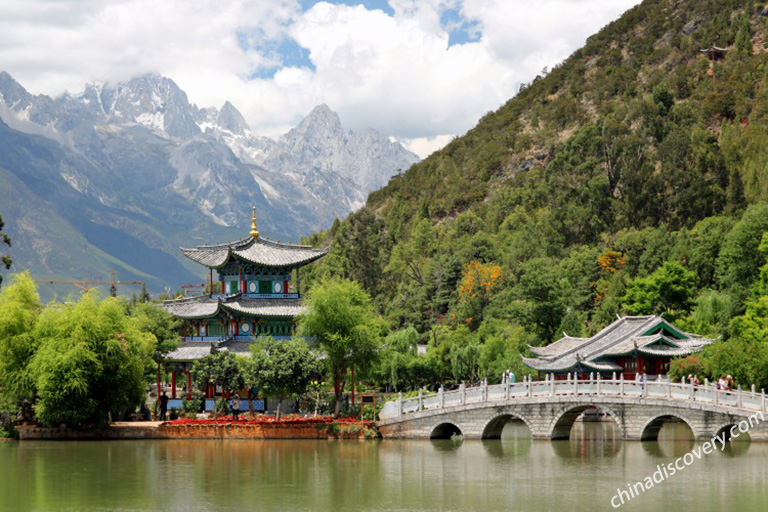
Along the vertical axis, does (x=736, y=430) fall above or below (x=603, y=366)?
below

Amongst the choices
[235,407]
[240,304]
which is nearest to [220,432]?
[235,407]

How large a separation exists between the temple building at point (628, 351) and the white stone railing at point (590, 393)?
332 inches

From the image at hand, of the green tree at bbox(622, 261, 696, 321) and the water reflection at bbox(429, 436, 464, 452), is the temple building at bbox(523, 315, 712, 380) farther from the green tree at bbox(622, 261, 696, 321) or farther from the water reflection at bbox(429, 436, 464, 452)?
the water reflection at bbox(429, 436, 464, 452)

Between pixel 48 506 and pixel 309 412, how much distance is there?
2174 cm

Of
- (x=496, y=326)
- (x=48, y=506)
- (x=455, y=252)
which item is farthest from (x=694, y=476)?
(x=455, y=252)

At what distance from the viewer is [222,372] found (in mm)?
46031

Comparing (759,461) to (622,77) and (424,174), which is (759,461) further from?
(424,174)

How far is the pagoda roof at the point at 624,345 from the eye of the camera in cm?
5139

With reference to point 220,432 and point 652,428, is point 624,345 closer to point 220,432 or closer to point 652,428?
point 652,428

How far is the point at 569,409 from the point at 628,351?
1017 cm

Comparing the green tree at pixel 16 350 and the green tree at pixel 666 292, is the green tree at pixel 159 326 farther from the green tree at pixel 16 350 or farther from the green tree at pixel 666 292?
the green tree at pixel 666 292

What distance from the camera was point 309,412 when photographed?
49.1 metres

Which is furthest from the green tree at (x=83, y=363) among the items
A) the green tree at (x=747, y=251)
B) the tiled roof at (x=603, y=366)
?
the green tree at (x=747, y=251)

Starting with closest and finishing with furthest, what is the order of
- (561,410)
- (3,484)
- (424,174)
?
(3,484) → (561,410) → (424,174)
